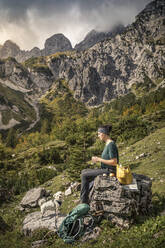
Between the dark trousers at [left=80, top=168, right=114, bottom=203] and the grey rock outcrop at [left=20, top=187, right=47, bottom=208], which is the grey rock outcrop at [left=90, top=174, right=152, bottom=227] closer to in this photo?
the dark trousers at [left=80, top=168, right=114, bottom=203]

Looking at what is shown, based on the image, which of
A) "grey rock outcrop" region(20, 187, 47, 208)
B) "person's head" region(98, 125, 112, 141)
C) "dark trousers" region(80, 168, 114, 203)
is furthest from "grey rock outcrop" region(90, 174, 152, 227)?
"grey rock outcrop" region(20, 187, 47, 208)

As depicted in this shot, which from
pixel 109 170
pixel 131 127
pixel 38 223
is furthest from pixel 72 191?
pixel 131 127

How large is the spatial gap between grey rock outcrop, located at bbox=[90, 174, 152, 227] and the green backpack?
0.35m

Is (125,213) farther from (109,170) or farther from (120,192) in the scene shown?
(109,170)

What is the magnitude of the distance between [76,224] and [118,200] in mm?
2005

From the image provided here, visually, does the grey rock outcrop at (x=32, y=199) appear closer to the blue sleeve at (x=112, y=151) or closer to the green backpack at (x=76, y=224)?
the green backpack at (x=76, y=224)

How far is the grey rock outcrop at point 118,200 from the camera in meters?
5.60

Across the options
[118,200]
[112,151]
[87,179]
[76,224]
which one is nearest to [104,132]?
[112,151]

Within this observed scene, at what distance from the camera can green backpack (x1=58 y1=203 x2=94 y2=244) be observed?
19.4 ft

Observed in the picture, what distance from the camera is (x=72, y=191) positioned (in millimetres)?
12961

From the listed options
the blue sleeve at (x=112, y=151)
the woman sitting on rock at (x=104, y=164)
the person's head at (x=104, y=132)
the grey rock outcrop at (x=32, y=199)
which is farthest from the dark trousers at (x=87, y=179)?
the grey rock outcrop at (x=32, y=199)

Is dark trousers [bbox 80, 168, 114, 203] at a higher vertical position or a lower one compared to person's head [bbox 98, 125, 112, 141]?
lower

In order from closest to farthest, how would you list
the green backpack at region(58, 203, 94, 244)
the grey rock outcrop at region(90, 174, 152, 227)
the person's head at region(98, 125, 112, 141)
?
the grey rock outcrop at region(90, 174, 152, 227) → the green backpack at region(58, 203, 94, 244) → the person's head at region(98, 125, 112, 141)

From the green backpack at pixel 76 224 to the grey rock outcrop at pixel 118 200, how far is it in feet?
1.16
